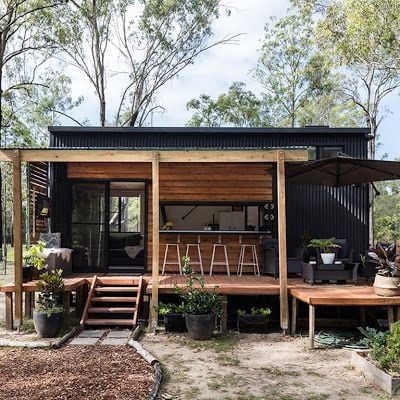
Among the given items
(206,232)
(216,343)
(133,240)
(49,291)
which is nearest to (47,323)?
(49,291)

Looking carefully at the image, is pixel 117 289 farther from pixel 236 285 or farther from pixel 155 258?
pixel 236 285

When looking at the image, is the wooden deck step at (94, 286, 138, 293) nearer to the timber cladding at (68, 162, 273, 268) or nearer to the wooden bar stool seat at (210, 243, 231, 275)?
the timber cladding at (68, 162, 273, 268)

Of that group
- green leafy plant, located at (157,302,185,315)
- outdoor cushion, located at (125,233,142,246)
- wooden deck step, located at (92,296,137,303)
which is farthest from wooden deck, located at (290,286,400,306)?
outdoor cushion, located at (125,233,142,246)

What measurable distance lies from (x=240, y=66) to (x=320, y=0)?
11.3 m

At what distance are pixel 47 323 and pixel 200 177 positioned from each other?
419cm

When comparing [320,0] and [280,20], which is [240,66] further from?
[320,0]

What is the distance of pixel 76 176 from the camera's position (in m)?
9.12

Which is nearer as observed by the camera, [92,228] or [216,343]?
[216,343]

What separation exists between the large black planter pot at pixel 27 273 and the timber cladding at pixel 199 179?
2439mm

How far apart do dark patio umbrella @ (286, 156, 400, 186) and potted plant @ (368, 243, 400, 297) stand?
1578 millimetres

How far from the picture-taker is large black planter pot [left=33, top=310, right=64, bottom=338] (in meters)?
6.11

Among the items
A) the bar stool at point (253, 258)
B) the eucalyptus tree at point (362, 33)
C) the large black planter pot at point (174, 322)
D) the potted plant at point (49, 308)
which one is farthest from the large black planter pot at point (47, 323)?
the eucalyptus tree at point (362, 33)

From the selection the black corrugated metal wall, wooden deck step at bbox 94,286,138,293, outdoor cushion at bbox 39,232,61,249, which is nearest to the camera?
wooden deck step at bbox 94,286,138,293

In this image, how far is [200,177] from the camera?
920cm
